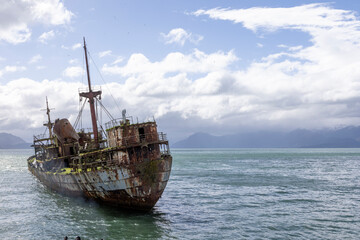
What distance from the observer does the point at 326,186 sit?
133 feet

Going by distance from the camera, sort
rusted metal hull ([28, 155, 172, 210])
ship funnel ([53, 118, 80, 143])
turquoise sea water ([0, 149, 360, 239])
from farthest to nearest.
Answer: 1. ship funnel ([53, 118, 80, 143])
2. rusted metal hull ([28, 155, 172, 210])
3. turquoise sea water ([0, 149, 360, 239])

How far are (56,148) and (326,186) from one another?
3699 cm

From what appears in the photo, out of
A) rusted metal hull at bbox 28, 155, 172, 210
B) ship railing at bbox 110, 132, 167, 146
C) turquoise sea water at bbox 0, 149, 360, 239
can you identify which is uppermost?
ship railing at bbox 110, 132, 167, 146

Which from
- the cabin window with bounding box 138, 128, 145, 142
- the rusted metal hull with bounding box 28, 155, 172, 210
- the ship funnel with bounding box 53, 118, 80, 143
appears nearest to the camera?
the rusted metal hull with bounding box 28, 155, 172, 210

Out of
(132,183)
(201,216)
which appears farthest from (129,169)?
(201,216)

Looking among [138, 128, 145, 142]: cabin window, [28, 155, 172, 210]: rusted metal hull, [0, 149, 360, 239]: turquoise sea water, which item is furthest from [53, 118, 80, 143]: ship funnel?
[138, 128, 145, 142]: cabin window

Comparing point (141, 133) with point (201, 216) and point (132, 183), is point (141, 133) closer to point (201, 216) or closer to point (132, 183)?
point (132, 183)

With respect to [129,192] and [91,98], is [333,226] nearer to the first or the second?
[129,192]

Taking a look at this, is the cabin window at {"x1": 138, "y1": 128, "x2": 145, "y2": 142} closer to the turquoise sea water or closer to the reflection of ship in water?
the reflection of ship in water

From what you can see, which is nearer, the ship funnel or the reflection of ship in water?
the reflection of ship in water

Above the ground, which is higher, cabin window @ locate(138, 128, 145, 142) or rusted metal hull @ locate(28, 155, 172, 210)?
cabin window @ locate(138, 128, 145, 142)

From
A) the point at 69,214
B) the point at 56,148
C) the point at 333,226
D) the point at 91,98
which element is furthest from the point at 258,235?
the point at 56,148

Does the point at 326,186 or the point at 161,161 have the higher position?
the point at 161,161

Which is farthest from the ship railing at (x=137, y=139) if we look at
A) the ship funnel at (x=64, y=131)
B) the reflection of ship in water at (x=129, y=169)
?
the ship funnel at (x=64, y=131)
